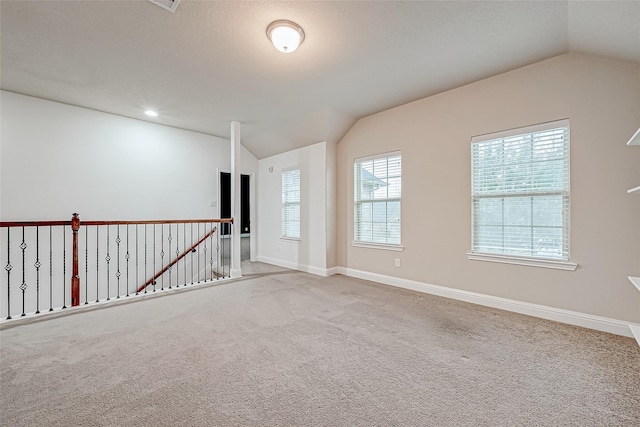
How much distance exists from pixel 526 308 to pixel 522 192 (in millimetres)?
1268

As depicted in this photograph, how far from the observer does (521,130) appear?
2928mm

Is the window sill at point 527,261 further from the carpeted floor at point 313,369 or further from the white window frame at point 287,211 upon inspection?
the white window frame at point 287,211

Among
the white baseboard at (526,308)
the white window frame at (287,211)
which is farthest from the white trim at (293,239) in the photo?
the white baseboard at (526,308)

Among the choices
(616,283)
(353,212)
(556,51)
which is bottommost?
(616,283)

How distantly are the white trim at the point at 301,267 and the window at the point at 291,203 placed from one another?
1.83ft

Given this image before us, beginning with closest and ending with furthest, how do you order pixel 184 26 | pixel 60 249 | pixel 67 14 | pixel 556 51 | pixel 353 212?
pixel 67 14 < pixel 184 26 < pixel 556 51 < pixel 60 249 < pixel 353 212

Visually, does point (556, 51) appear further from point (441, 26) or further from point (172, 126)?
point (172, 126)

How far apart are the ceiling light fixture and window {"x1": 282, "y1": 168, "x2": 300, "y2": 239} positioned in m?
3.04

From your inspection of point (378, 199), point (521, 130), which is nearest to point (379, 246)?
point (378, 199)

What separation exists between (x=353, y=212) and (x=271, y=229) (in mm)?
2135

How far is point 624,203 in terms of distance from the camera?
240cm

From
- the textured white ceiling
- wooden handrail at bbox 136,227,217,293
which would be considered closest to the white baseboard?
the textured white ceiling

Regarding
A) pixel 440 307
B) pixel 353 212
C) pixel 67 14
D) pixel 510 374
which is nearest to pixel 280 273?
pixel 353 212

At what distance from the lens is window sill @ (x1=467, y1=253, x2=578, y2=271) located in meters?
2.66
